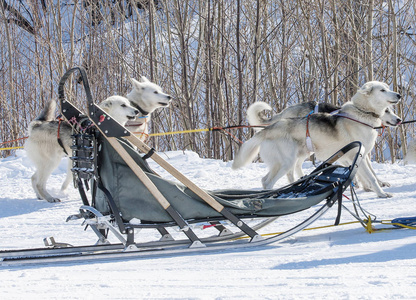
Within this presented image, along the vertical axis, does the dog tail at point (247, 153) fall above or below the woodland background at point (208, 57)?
below

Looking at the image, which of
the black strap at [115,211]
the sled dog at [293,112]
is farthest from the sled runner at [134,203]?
the sled dog at [293,112]

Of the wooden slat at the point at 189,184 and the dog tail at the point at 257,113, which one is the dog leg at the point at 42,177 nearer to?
the dog tail at the point at 257,113

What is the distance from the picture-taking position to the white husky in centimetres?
512

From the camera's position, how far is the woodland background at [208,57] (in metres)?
9.65

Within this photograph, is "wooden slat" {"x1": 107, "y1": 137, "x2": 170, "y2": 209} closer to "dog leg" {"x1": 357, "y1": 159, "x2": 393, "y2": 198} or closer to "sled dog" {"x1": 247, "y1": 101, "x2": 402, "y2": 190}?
"dog leg" {"x1": 357, "y1": 159, "x2": 393, "y2": 198}

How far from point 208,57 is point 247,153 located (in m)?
5.34

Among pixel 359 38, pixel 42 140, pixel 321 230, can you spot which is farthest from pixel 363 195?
pixel 359 38

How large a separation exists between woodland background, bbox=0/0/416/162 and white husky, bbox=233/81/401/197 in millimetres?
3711

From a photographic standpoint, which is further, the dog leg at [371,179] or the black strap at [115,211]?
the dog leg at [371,179]

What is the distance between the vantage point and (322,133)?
5.29 m

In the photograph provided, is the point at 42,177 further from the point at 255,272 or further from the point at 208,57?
the point at 208,57

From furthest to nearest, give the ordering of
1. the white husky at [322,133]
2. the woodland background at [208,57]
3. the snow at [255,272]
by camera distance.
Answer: the woodland background at [208,57] → the white husky at [322,133] → the snow at [255,272]

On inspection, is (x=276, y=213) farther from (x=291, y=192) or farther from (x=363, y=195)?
(x=363, y=195)

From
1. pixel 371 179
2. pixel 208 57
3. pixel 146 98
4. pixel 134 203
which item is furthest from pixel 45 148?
pixel 208 57
